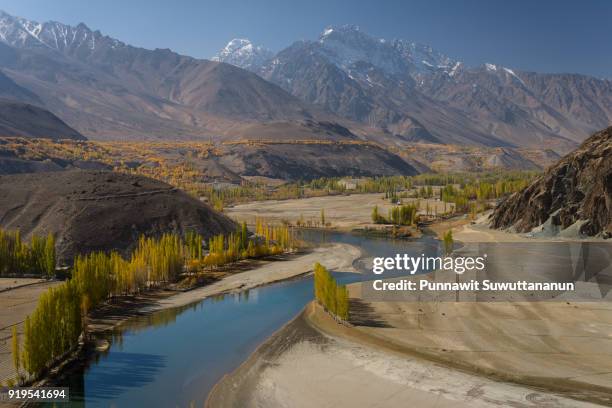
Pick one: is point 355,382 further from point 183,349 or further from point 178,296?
point 178,296

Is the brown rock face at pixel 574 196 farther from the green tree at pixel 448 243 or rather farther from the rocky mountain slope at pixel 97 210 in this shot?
the rocky mountain slope at pixel 97 210

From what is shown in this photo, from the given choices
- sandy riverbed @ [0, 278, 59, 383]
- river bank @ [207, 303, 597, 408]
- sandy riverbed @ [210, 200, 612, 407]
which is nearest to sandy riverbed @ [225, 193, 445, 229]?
sandy riverbed @ [0, 278, 59, 383]

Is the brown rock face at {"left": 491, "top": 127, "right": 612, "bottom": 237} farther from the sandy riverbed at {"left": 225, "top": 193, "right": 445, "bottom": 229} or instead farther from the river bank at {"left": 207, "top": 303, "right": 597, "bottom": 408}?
the river bank at {"left": 207, "top": 303, "right": 597, "bottom": 408}

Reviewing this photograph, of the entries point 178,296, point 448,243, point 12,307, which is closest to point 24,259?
point 12,307

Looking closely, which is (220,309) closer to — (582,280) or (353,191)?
(582,280)

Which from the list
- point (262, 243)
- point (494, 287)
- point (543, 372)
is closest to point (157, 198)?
point (262, 243)

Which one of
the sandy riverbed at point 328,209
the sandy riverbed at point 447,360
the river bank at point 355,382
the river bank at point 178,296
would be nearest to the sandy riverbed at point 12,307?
the river bank at point 178,296
